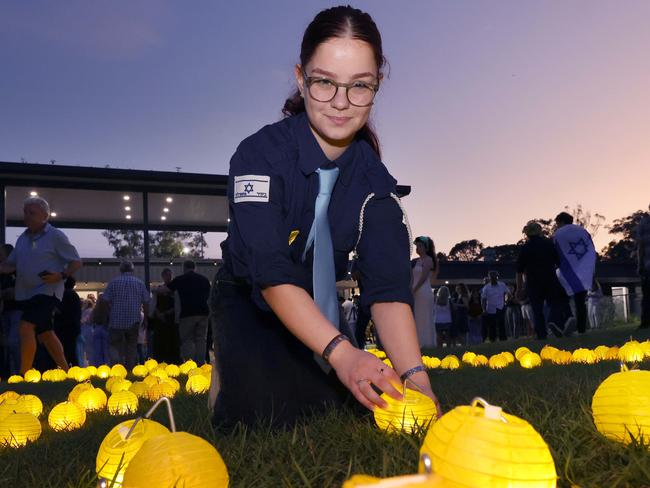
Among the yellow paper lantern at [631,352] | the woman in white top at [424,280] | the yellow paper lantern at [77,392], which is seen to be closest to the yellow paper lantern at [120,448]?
the yellow paper lantern at [77,392]

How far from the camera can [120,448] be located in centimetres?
212

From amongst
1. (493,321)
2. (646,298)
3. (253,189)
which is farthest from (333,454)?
(493,321)

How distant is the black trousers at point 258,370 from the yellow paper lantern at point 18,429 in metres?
1.28

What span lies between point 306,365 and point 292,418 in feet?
0.95

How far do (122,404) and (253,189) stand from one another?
2832mm

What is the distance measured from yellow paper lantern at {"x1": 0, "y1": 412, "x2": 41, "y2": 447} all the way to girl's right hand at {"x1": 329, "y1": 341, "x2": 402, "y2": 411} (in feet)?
7.66

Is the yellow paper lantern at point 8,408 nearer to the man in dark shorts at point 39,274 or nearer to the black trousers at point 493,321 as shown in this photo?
the man in dark shorts at point 39,274

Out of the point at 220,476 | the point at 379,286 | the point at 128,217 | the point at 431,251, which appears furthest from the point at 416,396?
the point at 128,217

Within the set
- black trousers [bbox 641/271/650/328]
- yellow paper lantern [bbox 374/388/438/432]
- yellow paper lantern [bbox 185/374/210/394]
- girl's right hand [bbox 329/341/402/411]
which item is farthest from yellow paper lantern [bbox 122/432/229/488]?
black trousers [bbox 641/271/650/328]

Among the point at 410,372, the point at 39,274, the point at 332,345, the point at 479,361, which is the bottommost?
the point at 479,361

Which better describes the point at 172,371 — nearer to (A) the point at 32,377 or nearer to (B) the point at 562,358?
(A) the point at 32,377

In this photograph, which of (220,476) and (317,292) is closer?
(220,476)

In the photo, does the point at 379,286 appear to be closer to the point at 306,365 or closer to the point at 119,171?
the point at 306,365

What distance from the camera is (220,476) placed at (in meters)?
1.84
